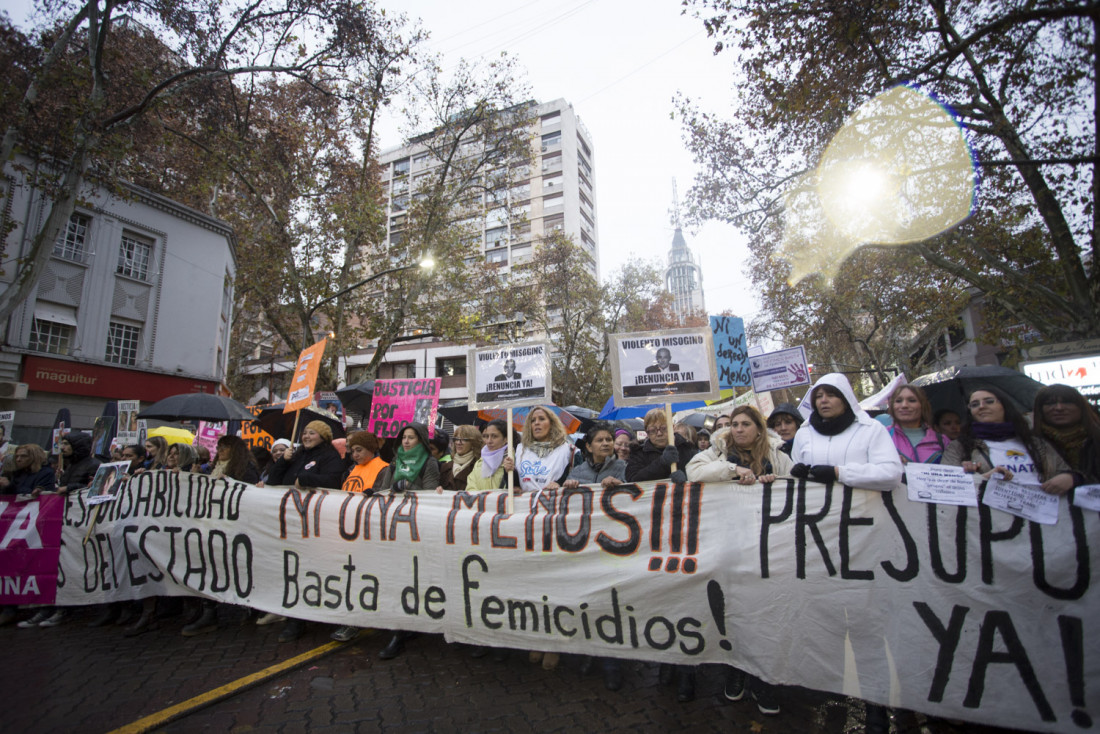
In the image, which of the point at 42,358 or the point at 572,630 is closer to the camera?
the point at 572,630

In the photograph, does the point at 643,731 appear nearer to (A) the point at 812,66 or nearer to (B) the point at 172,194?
(A) the point at 812,66

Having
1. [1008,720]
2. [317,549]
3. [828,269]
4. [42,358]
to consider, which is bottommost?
[1008,720]

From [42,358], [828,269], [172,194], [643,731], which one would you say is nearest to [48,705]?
[643,731]

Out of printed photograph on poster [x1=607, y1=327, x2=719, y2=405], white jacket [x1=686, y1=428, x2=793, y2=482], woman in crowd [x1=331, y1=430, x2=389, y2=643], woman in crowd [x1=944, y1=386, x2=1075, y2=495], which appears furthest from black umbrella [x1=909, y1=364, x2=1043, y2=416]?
woman in crowd [x1=331, y1=430, x2=389, y2=643]

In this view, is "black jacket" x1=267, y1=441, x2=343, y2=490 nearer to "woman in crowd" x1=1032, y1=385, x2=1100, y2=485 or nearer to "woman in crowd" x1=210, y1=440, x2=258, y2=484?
"woman in crowd" x1=210, y1=440, x2=258, y2=484

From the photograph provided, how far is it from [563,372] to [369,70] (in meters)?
15.3

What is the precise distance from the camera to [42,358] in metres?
15.6

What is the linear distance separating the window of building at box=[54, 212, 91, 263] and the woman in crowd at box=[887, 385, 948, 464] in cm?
Result: 2178

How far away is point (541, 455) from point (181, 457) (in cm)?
380

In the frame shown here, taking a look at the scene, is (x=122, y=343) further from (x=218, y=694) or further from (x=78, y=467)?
(x=218, y=694)

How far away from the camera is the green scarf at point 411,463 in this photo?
489cm

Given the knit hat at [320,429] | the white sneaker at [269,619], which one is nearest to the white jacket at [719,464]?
the knit hat at [320,429]

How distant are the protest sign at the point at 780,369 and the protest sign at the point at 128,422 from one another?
11.8m

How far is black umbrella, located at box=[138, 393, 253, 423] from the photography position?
816cm
